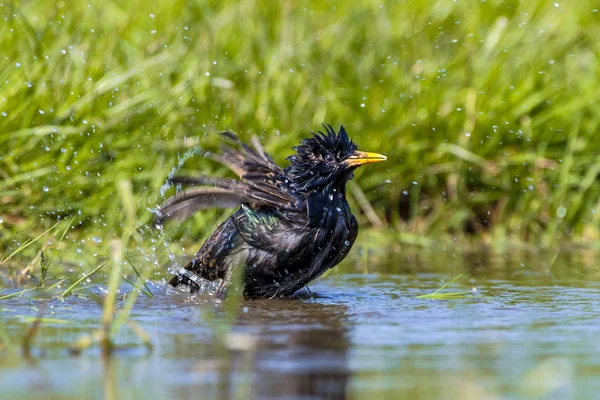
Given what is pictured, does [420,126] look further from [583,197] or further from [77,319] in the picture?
[77,319]

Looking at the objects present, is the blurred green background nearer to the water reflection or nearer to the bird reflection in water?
the water reflection

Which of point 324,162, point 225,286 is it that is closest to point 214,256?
point 225,286

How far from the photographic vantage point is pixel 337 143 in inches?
220

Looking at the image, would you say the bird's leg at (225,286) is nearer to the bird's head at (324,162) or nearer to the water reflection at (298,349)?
the water reflection at (298,349)

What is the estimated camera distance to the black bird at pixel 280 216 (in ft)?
17.3

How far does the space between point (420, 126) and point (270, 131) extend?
1110mm

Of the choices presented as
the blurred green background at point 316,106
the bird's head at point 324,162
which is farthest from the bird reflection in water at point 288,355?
the blurred green background at point 316,106

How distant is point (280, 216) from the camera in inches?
211

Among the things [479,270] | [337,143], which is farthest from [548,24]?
[337,143]

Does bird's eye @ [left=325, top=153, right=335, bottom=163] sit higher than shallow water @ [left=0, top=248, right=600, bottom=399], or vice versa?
bird's eye @ [left=325, top=153, right=335, bottom=163]

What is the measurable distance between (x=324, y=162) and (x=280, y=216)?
1.28 feet

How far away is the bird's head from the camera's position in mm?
5500

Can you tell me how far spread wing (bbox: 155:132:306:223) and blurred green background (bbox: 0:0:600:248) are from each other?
1150mm

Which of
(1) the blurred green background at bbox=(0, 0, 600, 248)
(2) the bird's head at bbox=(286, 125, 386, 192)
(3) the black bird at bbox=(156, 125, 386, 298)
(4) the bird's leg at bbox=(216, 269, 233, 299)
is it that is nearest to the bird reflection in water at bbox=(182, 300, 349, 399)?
(3) the black bird at bbox=(156, 125, 386, 298)
